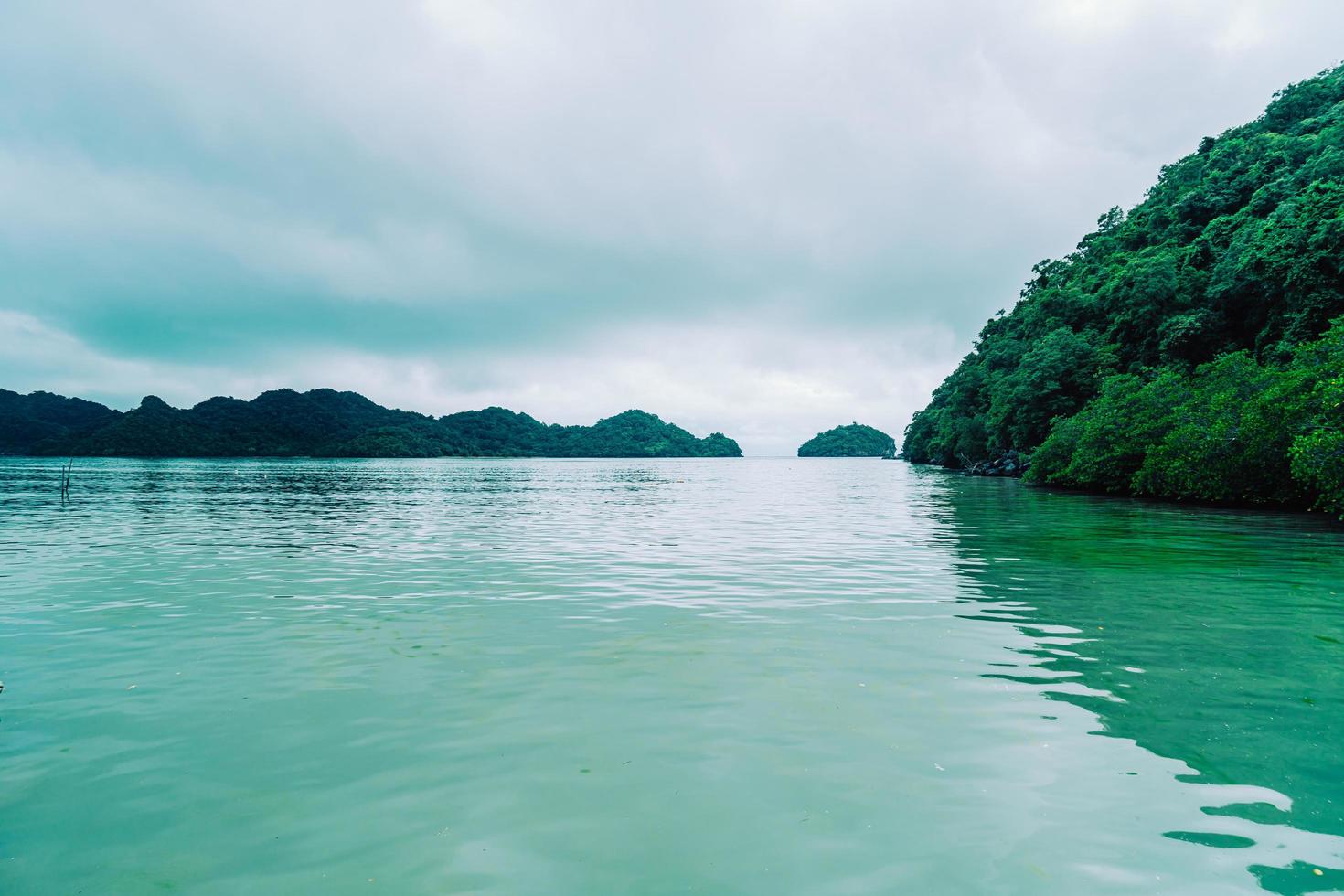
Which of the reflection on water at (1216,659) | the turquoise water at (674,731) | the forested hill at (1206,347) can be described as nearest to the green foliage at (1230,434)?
the forested hill at (1206,347)

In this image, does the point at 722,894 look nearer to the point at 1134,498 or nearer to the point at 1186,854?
the point at 1186,854

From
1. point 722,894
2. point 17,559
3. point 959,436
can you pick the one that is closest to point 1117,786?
point 722,894

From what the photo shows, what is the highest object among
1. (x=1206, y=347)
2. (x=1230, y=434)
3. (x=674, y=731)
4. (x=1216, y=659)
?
(x=1206, y=347)

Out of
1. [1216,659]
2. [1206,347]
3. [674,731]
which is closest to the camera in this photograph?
[674,731]

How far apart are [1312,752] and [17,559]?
29.1 meters

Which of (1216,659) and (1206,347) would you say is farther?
(1206,347)

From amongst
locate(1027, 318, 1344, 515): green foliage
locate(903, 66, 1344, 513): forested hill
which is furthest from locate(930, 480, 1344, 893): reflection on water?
locate(903, 66, 1344, 513): forested hill

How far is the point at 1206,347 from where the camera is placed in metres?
68.7

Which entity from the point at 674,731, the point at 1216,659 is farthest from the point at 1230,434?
the point at 674,731

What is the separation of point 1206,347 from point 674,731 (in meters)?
80.6

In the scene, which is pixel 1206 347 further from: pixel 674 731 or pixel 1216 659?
pixel 674 731

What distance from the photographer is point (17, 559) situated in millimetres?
20969

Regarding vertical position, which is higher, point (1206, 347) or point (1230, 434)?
point (1206, 347)

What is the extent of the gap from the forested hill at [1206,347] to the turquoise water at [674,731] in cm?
2123
